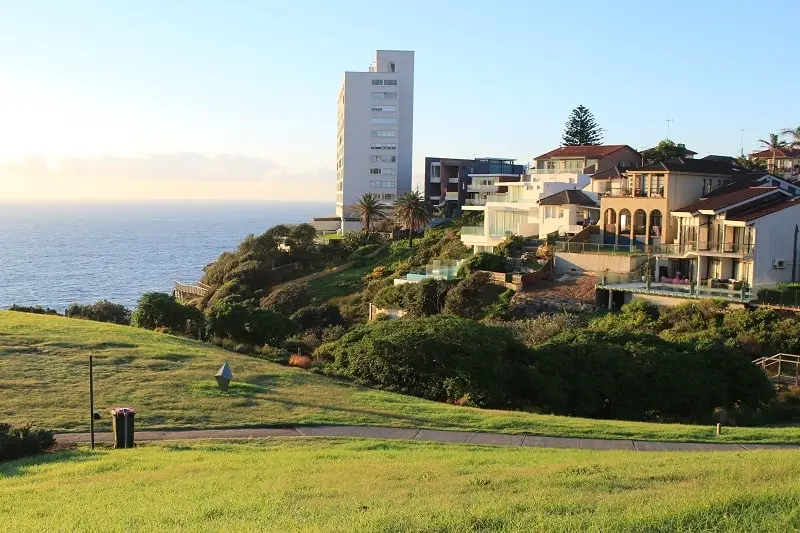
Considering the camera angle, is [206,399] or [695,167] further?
[695,167]

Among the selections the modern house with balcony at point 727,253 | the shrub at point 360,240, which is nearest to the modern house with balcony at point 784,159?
the modern house with balcony at point 727,253

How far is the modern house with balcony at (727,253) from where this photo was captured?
3975cm

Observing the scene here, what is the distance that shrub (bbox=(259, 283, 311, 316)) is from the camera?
52.7 m

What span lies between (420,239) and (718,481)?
2342 inches

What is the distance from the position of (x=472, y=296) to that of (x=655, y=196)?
503 inches

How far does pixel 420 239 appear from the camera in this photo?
7056cm

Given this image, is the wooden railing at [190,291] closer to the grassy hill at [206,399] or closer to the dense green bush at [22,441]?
the grassy hill at [206,399]

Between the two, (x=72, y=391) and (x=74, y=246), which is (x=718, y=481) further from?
(x=74, y=246)

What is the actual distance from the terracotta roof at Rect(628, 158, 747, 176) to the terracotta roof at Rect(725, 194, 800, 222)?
20.0ft

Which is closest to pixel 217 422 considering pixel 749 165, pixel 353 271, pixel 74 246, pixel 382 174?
pixel 353 271

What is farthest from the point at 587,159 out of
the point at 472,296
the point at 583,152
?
the point at 472,296

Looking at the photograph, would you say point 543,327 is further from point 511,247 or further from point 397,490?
point 397,490

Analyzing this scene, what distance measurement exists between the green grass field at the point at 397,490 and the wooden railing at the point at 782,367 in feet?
49.0

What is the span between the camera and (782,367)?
29.9m
